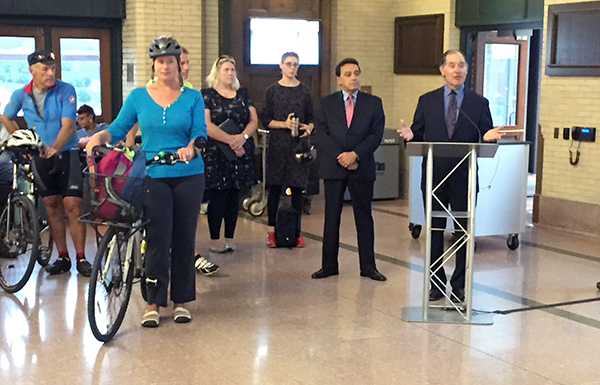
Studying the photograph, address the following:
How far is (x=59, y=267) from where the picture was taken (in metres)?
6.61

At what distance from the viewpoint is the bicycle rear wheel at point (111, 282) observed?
4.84 metres

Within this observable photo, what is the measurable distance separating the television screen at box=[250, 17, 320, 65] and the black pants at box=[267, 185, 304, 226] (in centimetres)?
325

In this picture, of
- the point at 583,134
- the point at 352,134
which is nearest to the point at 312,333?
the point at 352,134

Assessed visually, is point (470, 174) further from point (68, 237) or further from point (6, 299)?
point (68, 237)

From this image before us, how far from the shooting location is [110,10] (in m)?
10.1

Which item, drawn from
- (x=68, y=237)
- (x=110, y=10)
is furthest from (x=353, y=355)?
(x=110, y=10)

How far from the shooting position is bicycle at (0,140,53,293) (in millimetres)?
6066

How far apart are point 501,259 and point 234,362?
3.57 metres

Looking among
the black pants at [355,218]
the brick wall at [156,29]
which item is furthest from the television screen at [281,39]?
the black pants at [355,218]

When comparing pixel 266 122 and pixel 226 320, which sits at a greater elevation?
pixel 266 122

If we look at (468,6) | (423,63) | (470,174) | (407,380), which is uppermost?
(468,6)

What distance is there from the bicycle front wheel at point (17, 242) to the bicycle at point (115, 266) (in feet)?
3.58

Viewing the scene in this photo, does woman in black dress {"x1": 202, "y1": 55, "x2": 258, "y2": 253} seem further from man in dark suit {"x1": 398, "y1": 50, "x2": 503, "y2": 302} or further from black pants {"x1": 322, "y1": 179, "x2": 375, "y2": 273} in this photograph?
man in dark suit {"x1": 398, "y1": 50, "x2": 503, "y2": 302}

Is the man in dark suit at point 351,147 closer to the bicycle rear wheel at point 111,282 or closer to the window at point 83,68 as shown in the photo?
the bicycle rear wheel at point 111,282
